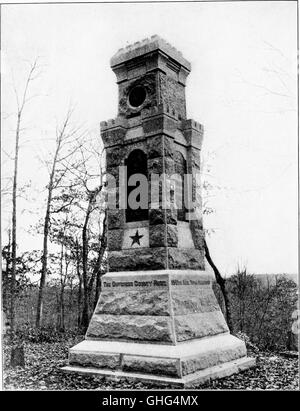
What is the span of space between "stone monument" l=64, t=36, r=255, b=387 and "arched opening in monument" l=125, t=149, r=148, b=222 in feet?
0.07

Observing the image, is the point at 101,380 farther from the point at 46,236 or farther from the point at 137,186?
the point at 46,236

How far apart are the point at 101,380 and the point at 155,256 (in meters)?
2.31

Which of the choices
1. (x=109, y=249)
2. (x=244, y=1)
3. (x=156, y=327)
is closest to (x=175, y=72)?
(x=244, y=1)

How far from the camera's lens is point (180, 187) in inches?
342

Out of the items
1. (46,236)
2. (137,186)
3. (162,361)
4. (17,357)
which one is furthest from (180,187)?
(46,236)

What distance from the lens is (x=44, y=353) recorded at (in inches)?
404

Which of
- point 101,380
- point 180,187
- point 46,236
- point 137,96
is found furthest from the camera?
point 46,236

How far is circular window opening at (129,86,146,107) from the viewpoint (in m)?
8.70

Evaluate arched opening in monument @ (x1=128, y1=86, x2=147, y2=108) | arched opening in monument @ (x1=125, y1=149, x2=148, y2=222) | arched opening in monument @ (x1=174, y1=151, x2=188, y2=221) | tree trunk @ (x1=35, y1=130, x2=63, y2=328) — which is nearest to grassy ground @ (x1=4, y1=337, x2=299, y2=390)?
arched opening in monument @ (x1=125, y1=149, x2=148, y2=222)

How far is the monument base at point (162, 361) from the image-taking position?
6875 mm

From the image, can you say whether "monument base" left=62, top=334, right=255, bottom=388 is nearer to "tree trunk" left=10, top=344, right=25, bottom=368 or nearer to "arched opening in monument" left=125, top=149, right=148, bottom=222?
"tree trunk" left=10, top=344, right=25, bottom=368

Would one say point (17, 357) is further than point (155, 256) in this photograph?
Yes

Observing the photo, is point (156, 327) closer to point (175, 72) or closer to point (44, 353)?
point (44, 353)

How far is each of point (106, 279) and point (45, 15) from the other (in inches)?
192
